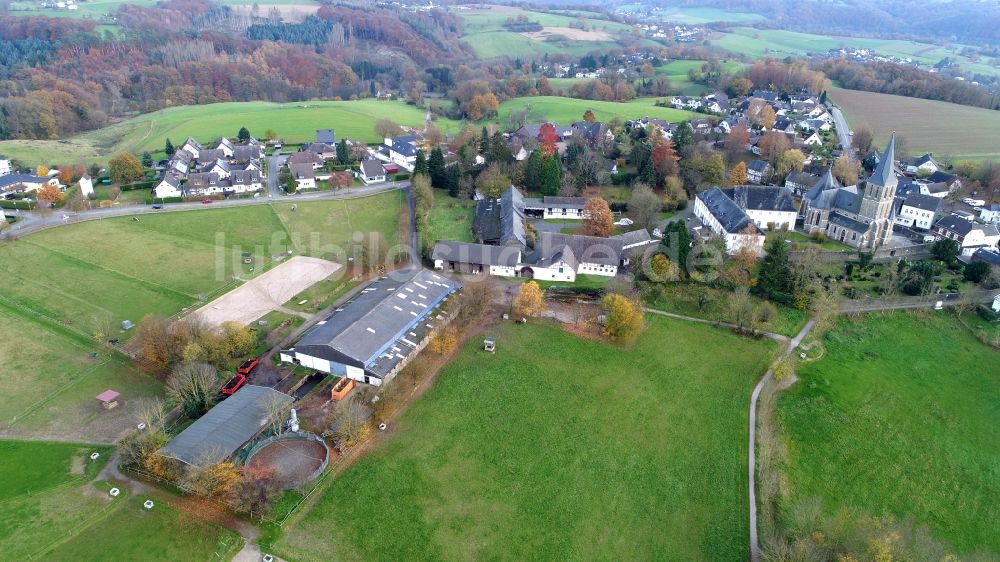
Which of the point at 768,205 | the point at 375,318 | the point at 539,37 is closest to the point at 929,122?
the point at 768,205

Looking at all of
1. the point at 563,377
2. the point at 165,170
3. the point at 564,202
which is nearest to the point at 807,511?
the point at 563,377

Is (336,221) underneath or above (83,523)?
above

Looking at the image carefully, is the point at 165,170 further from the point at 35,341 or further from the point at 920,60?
the point at 920,60

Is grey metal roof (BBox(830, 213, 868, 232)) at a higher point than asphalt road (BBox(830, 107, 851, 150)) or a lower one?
lower

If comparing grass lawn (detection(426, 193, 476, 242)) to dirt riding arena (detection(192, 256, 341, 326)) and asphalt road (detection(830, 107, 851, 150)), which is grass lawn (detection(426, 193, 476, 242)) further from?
asphalt road (detection(830, 107, 851, 150))

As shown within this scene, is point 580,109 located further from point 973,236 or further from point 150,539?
point 150,539

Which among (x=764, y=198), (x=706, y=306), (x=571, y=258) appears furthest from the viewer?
(x=764, y=198)

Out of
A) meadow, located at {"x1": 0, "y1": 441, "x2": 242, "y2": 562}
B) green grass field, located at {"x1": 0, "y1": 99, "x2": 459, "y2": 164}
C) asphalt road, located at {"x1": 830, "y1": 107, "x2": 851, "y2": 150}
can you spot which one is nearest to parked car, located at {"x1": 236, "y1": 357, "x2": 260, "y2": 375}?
meadow, located at {"x1": 0, "y1": 441, "x2": 242, "y2": 562}
